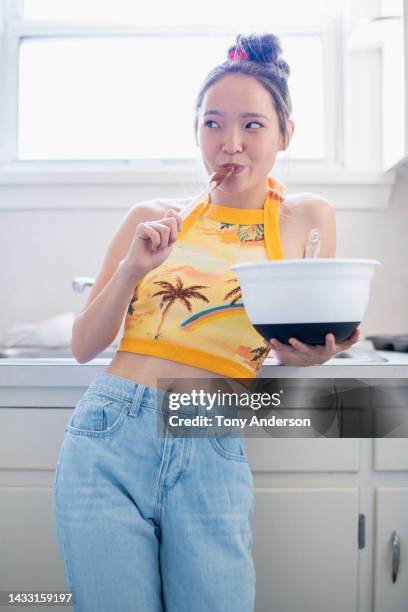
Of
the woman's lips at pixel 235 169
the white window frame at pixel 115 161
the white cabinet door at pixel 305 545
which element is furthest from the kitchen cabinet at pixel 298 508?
the white window frame at pixel 115 161

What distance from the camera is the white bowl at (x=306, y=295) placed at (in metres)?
0.80

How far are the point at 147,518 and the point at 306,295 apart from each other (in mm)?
365

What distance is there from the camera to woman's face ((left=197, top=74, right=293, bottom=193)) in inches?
39.1

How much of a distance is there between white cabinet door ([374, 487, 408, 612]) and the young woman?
36 cm

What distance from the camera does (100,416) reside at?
91 cm

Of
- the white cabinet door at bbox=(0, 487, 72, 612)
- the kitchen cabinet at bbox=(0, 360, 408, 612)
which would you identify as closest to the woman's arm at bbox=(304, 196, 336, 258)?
the kitchen cabinet at bbox=(0, 360, 408, 612)

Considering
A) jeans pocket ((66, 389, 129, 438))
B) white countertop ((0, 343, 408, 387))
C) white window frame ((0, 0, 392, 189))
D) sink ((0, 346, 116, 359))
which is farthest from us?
white window frame ((0, 0, 392, 189))

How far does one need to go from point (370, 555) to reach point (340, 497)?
0.12 meters

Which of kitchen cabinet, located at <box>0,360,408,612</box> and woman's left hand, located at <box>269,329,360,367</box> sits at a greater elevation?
woman's left hand, located at <box>269,329,360,367</box>

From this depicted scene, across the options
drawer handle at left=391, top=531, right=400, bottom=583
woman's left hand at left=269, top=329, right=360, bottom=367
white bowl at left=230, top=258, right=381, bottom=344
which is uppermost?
white bowl at left=230, top=258, right=381, bottom=344

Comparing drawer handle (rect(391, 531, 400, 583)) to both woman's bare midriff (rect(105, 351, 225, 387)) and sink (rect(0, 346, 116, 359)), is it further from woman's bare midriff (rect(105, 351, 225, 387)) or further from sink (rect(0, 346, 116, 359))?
sink (rect(0, 346, 116, 359))

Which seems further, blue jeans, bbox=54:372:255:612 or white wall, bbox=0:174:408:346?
white wall, bbox=0:174:408:346

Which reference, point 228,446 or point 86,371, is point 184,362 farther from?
point 86,371

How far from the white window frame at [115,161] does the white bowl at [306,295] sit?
98 cm
